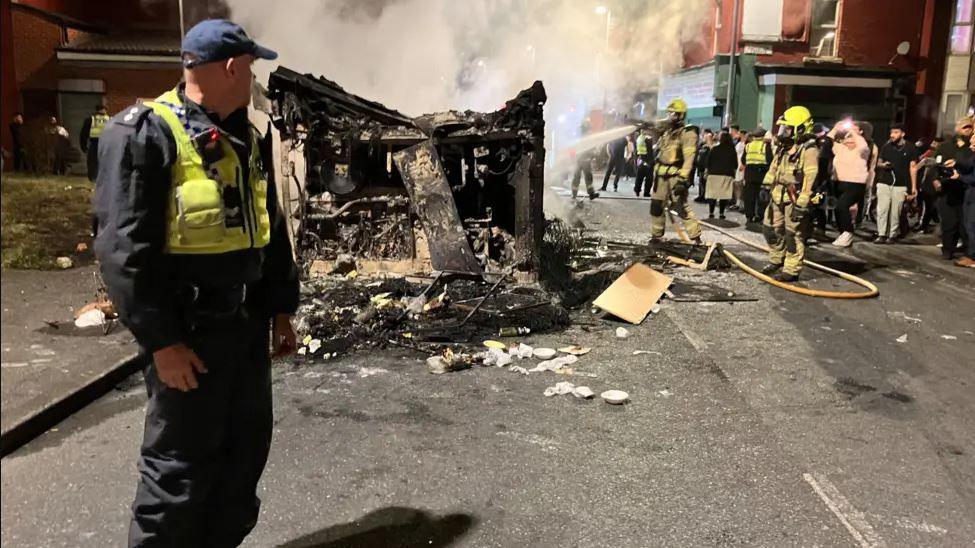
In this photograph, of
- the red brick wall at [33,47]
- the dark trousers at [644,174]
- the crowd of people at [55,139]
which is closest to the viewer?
the crowd of people at [55,139]

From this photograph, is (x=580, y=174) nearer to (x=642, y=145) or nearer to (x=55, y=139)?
(x=642, y=145)

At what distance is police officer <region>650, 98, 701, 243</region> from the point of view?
9.73 meters

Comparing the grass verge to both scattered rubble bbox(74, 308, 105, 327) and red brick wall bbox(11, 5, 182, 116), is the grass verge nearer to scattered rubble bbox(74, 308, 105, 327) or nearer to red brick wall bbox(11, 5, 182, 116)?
scattered rubble bbox(74, 308, 105, 327)

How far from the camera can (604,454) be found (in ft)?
12.0

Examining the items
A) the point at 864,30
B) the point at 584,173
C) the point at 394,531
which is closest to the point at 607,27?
the point at 584,173

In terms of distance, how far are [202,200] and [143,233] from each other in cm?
19

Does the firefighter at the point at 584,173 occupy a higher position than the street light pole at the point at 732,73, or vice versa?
the street light pole at the point at 732,73

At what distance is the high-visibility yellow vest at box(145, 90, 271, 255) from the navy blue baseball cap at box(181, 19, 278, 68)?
15 cm

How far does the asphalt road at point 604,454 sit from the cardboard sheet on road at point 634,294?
0.52 metres

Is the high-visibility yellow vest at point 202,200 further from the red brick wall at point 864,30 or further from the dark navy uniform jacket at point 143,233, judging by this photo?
the red brick wall at point 864,30

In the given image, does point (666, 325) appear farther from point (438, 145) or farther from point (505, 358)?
point (438, 145)

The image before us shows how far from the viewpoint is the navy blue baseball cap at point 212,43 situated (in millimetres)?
2088

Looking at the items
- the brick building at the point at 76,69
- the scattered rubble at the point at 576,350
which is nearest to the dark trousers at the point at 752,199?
the scattered rubble at the point at 576,350

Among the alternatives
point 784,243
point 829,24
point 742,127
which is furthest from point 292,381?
point 829,24
